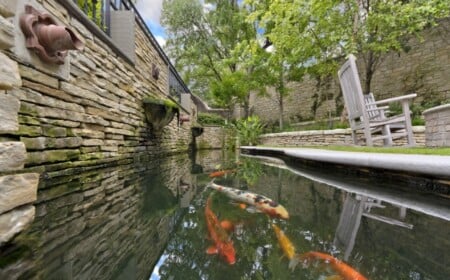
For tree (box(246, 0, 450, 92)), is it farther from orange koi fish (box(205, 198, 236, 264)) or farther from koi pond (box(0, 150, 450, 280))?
orange koi fish (box(205, 198, 236, 264))

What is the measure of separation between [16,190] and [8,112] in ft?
0.98

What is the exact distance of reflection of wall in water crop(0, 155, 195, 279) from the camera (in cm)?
83

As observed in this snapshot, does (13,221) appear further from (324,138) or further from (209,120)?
(209,120)

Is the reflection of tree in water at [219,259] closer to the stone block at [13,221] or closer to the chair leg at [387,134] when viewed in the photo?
the stone block at [13,221]

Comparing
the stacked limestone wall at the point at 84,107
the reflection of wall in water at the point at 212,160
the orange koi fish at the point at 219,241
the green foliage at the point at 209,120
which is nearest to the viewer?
the orange koi fish at the point at 219,241

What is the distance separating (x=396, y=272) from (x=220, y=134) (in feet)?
43.3

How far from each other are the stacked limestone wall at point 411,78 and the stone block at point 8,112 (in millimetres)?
8315

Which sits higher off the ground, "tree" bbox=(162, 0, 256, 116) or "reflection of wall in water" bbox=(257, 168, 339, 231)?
"tree" bbox=(162, 0, 256, 116)

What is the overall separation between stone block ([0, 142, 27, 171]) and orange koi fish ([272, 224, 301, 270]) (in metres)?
1.11

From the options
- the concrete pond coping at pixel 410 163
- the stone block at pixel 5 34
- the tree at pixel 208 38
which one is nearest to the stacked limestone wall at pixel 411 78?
the tree at pixel 208 38

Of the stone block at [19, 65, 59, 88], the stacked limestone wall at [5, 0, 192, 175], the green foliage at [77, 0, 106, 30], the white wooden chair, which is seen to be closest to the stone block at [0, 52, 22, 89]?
the stacked limestone wall at [5, 0, 192, 175]

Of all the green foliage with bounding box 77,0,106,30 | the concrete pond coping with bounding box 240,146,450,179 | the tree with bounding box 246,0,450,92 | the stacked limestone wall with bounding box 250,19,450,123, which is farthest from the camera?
the stacked limestone wall with bounding box 250,19,450,123

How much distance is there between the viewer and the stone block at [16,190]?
32.0 inches

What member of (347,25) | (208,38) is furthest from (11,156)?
(208,38)
